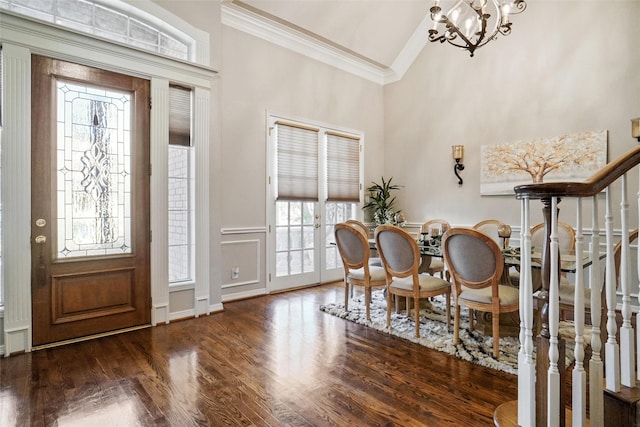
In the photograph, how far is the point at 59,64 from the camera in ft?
9.46

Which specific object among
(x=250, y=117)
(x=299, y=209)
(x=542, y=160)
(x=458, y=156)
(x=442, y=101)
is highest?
(x=442, y=101)

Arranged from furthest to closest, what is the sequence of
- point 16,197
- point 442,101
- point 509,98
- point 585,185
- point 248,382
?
point 442,101 → point 509,98 → point 16,197 → point 248,382 → point 585,185

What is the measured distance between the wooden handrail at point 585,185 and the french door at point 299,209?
347 centimetres

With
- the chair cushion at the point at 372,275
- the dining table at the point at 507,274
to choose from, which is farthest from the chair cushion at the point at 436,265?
the chair cushion at the point at 372,275

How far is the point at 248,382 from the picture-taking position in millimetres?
2277

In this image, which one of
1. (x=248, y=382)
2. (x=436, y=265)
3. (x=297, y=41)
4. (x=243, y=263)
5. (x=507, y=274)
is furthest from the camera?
(x=297, y=41)

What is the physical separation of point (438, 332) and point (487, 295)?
0.66 metres

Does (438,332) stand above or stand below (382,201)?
below

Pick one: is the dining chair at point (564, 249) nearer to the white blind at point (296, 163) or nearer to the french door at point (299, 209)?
the french door at point (299, 209)

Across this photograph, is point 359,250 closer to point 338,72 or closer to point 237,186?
point 237,186

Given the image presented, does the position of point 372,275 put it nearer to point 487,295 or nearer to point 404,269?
point 404,269

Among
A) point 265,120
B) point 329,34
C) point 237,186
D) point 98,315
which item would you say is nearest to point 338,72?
point 329,34

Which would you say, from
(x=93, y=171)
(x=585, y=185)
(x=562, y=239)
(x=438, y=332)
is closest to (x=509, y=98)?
(x=562, y=239)

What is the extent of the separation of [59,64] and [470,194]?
4.92 meters
